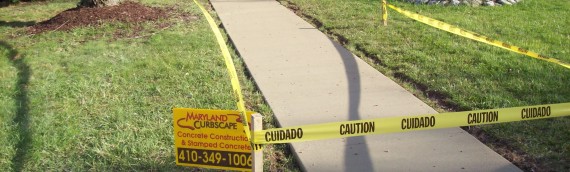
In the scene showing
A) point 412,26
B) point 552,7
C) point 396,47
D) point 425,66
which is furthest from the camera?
point 552,7

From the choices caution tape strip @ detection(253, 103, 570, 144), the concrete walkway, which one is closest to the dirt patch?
the concrete walkway

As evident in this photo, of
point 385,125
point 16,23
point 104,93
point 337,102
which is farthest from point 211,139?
point 16,23

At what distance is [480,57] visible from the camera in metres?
6.70

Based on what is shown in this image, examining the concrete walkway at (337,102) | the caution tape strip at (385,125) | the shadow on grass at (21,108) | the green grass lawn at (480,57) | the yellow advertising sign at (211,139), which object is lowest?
the shadow on grass at (21,108)

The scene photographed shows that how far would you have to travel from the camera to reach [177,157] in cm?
376

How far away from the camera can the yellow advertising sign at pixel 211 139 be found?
3527 mm

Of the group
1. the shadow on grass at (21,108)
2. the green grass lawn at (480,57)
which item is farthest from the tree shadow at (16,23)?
the green grass lawn at (480,57)

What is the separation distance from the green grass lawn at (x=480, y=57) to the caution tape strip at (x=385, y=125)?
886 millimetres

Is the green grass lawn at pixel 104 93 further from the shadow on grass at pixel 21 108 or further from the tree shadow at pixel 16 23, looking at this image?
the tree shadow at pixel 16 23

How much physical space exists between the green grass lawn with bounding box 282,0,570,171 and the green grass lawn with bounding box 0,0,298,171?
1.67 m

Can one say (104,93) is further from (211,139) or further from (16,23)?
(16,23)

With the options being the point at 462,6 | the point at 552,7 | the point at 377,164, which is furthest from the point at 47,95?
the point at 552,7

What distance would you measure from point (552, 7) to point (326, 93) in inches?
249

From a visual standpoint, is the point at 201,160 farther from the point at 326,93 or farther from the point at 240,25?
the point at 240,25
